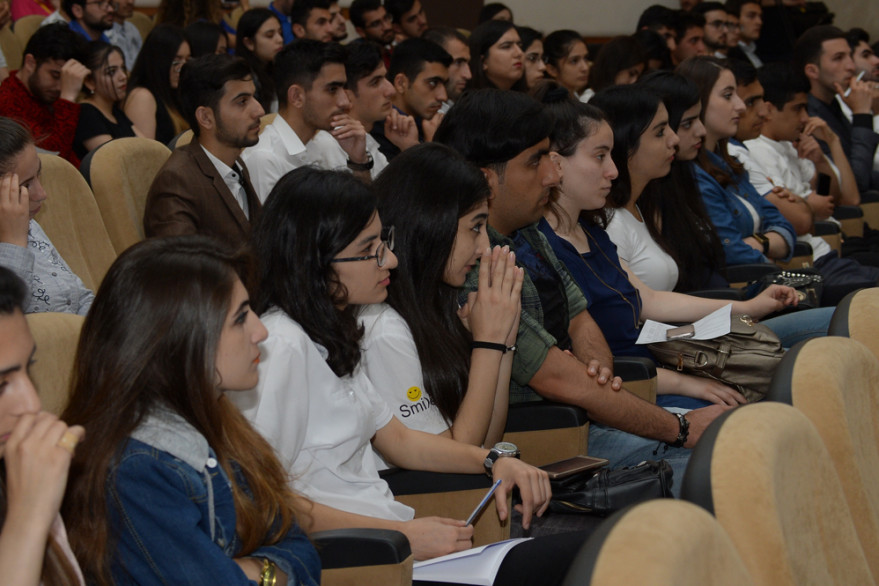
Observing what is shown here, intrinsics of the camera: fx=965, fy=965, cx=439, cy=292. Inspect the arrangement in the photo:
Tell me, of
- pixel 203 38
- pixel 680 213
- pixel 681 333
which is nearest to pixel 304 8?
pixel 203 38

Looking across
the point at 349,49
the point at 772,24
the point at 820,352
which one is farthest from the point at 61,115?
the point at 772,24

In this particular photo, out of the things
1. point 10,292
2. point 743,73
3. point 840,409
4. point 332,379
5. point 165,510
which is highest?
point 10,292

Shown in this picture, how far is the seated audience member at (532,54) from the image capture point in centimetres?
541

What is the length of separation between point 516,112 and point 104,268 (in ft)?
3.53

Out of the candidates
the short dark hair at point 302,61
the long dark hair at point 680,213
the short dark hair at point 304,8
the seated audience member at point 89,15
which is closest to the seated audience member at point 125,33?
the seated audience member at point 89,15

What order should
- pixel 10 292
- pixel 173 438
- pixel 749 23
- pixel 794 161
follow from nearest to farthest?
1. pixel 10 292
2. pixel 173 438
3. pixel 794 161
4. pixel 749 23

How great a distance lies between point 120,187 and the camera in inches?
98.0

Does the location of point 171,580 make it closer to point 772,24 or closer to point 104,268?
point 104,268

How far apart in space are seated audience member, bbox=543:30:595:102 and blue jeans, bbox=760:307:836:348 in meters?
2.93

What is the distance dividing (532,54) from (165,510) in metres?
4.69

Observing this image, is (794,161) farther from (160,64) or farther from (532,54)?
(160,64)

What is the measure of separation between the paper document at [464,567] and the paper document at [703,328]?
108cm

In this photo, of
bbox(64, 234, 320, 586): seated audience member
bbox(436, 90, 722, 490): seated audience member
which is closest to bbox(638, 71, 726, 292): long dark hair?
bbox(436, 90, 722, 490): seated audience member

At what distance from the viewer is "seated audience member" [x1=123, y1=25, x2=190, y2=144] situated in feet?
13.1
